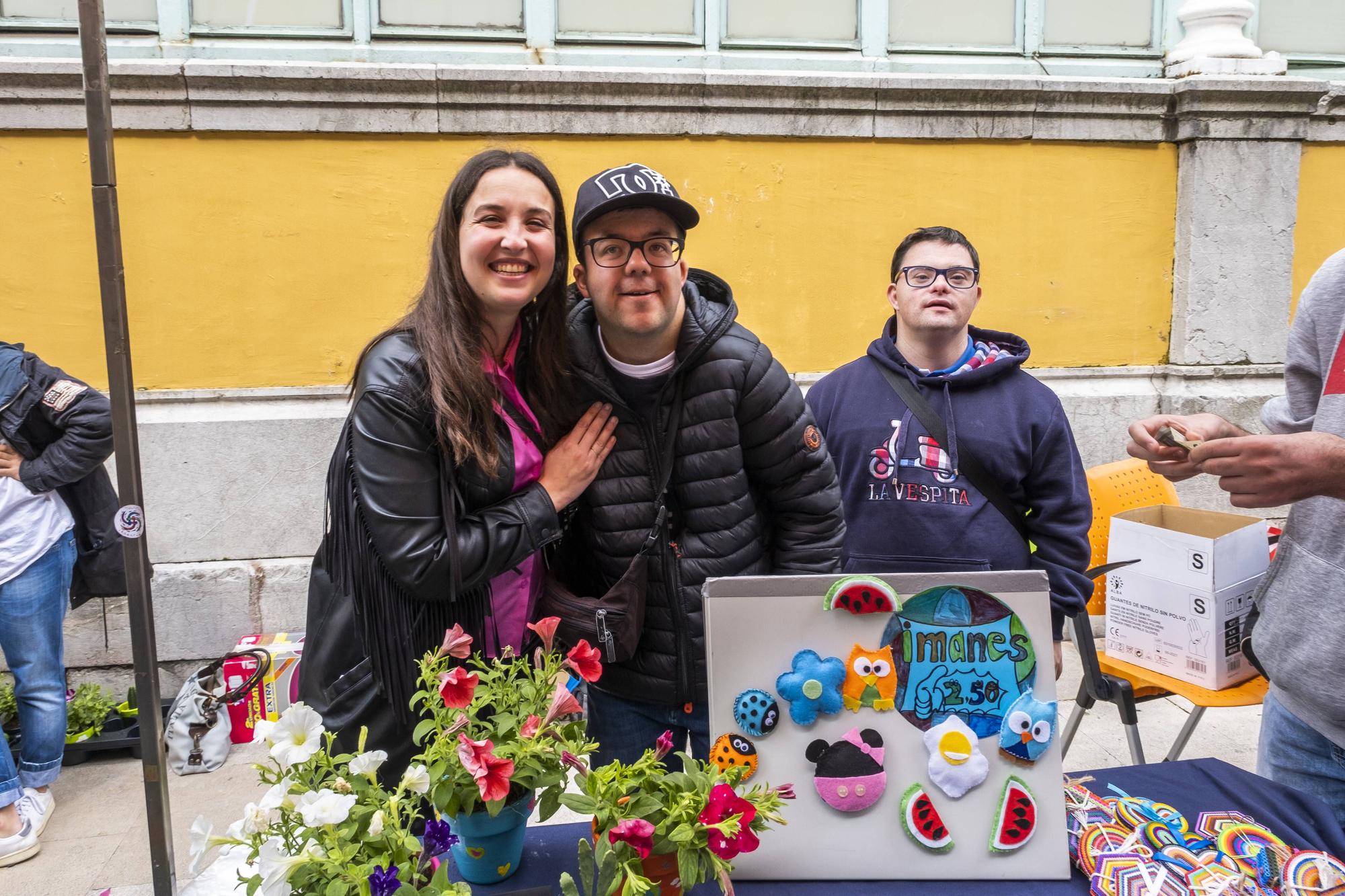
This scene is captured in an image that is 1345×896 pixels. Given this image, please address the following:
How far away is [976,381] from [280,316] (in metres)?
3.34

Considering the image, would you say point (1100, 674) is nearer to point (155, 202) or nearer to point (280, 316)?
point (280, 316)

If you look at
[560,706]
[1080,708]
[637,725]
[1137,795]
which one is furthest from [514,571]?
[1080,708]

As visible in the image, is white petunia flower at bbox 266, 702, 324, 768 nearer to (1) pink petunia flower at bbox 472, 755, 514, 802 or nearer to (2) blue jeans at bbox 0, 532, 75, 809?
(1) pink petunia flower at bbox 472, 755, 514, 802

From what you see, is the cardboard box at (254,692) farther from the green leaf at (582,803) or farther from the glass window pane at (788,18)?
the glass window pane at (788,18)

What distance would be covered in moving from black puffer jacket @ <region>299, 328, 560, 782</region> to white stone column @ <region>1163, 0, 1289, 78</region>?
4725 mm

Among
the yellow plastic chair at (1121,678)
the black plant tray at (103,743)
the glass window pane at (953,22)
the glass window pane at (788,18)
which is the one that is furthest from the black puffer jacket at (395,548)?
the glass window pane at (953,22)

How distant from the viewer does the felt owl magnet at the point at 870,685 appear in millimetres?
1334

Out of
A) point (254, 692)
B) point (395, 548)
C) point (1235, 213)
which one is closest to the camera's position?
point (395, 548)

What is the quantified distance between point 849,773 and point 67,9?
488cm

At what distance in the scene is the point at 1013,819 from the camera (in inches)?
51.6

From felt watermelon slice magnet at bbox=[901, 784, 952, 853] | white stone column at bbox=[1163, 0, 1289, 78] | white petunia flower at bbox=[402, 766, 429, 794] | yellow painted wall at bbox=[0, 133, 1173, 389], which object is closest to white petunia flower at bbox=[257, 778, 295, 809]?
white petunia flower at bbox=[402, 766, 429, 794]

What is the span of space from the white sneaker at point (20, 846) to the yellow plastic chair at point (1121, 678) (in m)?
3.49

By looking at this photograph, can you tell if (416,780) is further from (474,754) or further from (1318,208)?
(1318,208)

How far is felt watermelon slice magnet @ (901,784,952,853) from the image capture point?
130 centimetres
